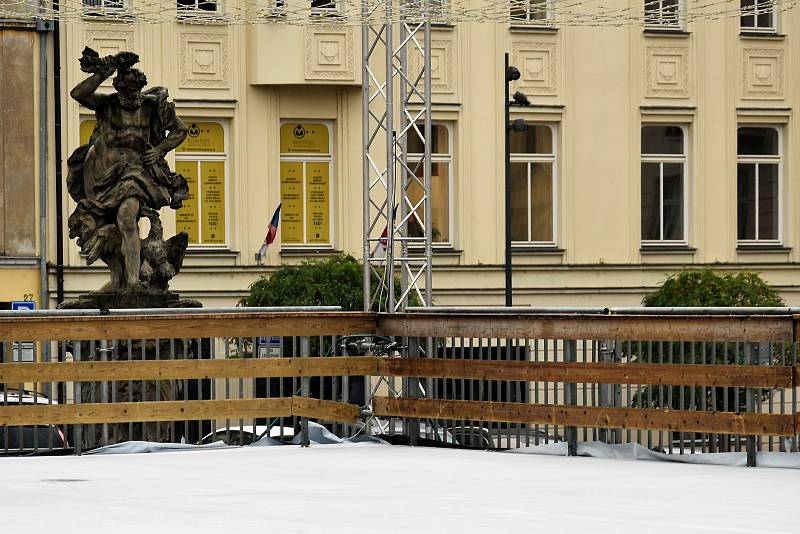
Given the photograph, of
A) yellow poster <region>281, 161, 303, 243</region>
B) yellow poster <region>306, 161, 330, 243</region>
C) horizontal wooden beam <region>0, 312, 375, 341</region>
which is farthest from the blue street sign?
horizontal wooden beam <region>0, 312, 375, 341</region>

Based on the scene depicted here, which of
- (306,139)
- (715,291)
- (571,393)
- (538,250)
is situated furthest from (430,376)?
(538,250)

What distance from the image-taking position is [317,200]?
39156 mm

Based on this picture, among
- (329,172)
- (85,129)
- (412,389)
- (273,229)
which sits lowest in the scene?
(412,389)

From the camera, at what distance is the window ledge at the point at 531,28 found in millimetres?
39403

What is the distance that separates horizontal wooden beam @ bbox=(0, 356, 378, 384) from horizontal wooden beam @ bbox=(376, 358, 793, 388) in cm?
73

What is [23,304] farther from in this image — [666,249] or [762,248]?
[762,248]

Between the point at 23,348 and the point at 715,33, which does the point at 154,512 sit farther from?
the point at 715,33

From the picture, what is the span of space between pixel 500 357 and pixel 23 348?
3.43 metres

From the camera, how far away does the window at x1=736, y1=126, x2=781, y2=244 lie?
41.4 metres

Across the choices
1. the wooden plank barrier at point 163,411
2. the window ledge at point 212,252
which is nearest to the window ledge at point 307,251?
the window ledge at point 212,252

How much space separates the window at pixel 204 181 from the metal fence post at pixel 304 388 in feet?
73.8

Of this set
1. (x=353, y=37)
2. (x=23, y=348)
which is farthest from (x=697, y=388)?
(x=353, y=37)

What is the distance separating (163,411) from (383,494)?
146 inches

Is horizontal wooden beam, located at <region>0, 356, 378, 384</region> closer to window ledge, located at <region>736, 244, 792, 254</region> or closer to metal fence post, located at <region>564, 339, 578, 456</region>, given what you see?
metal fence post, located at <region>564, 339, 578, 456</region>
